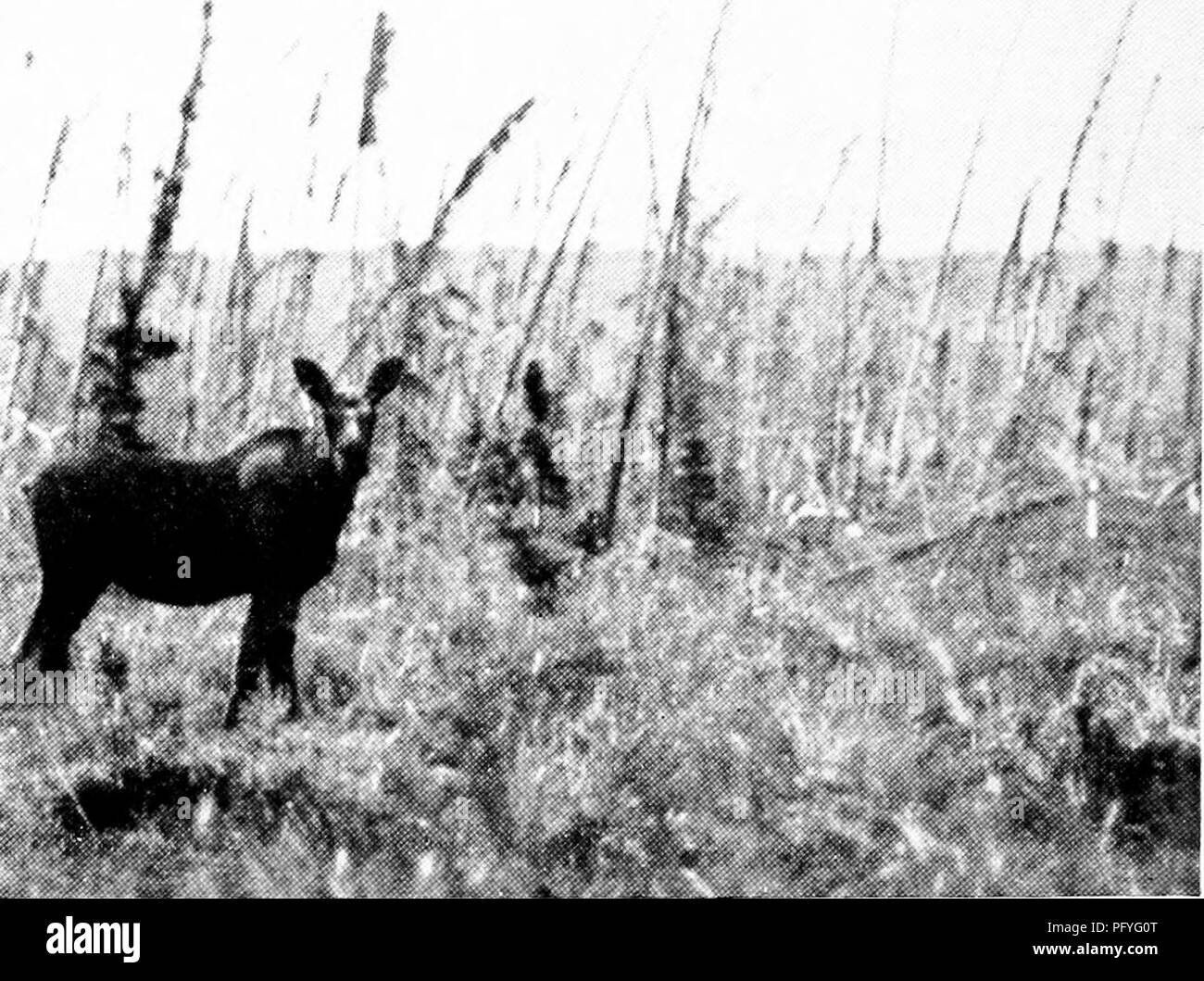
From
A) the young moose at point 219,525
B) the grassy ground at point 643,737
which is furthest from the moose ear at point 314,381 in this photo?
the grassy ground at point 643,737

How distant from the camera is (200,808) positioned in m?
3.09

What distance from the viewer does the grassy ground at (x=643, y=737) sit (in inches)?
121

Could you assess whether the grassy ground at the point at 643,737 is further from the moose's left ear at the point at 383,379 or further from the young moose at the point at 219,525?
the moose's left ear at the point at 383,379

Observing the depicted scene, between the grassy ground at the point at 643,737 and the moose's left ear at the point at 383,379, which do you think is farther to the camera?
the moose's left ear at the point at 383,379

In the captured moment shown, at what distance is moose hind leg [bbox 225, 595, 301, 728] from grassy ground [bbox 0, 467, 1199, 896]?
33 millimetres

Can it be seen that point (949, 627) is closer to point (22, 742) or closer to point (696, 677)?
point (696, 677)

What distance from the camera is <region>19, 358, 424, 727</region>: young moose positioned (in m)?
3.14

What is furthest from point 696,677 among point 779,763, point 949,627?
point 949,627

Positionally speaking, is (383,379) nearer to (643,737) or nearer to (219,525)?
(219,525)

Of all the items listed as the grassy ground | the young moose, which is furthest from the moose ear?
the grassy ground

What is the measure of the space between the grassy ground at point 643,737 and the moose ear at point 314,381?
307 millimetres
